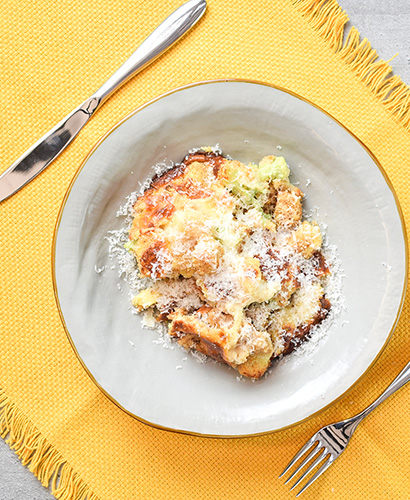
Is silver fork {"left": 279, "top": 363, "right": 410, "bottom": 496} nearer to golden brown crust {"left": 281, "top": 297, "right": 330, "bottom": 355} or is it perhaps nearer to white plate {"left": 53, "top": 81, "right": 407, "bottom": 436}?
white plate {"left": 53, "top": 81, "right": 407, "bottom": 436}

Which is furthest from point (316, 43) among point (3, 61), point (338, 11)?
point (3, 61)

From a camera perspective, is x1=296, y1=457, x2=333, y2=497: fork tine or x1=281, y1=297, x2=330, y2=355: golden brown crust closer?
x1=281, y1=297, x2=330, y2=355: golden brown crust

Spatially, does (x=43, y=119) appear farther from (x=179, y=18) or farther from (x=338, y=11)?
(x=338, y=11)

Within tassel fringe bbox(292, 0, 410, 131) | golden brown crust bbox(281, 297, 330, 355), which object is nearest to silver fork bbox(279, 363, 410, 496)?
golden brown crust bbox(281, 297, 330, 355)

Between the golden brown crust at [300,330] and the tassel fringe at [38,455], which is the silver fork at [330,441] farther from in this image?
the tassel fringe at [38,455]

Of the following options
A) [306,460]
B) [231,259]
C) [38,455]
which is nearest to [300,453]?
[306,460]

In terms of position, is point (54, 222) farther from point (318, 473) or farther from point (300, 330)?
point (318, 473)
